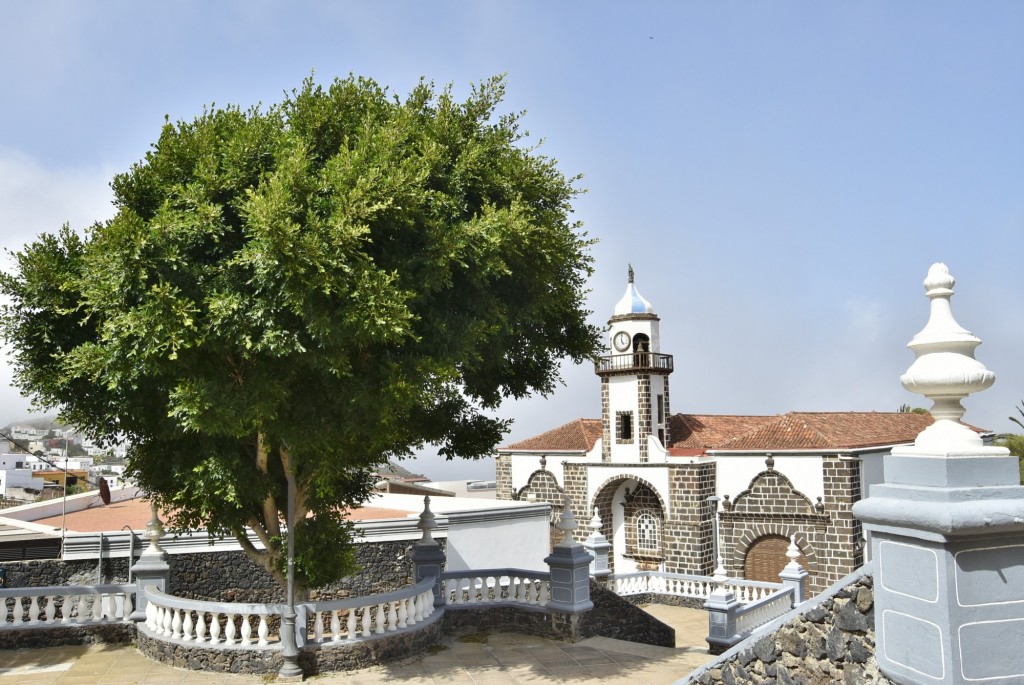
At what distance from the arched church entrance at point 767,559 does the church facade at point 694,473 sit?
3 cm

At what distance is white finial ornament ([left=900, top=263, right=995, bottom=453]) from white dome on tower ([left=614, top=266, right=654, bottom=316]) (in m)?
26.7

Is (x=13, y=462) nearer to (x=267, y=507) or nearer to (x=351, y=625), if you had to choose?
(x=267, y=507)

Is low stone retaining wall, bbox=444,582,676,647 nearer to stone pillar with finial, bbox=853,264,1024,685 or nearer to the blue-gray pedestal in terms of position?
stone pillar with finial, bbox=853,264,1024,685

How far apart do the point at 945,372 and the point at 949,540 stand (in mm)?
872

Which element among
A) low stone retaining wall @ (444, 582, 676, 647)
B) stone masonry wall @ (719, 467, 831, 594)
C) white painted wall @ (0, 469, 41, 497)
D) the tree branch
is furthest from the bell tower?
white painted wall @ (0, 469, 41, 497)

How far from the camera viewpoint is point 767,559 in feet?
84.6

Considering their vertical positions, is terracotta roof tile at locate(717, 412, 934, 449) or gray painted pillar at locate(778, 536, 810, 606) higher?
terracotta roof tile at locate(717, 412, 934, 449)

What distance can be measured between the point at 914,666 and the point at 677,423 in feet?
94.8

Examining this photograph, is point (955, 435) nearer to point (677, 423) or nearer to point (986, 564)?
point (986, 564)

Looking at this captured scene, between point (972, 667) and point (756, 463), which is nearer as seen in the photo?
point (972, 667)

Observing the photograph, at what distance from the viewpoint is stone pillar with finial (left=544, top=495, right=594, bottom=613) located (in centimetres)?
1141

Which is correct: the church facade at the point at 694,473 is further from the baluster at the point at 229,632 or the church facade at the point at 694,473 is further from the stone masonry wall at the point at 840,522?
the baluster at the point at 229,632

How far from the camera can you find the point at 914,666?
160 inches

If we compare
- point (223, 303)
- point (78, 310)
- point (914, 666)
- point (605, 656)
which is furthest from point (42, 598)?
point (914, 666)
